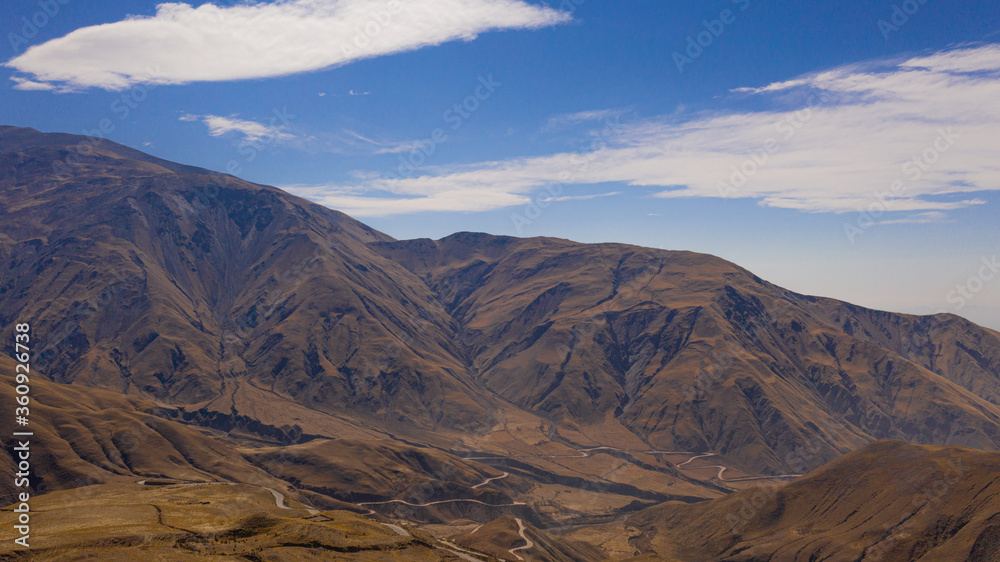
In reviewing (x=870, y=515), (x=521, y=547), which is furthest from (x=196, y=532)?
(x=870, y=515)

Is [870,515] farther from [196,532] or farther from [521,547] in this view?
[196,532]

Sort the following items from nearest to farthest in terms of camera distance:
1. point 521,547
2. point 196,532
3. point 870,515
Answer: point 196,532 → point 521,547 → point 870,515

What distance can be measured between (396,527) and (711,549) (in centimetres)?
9111

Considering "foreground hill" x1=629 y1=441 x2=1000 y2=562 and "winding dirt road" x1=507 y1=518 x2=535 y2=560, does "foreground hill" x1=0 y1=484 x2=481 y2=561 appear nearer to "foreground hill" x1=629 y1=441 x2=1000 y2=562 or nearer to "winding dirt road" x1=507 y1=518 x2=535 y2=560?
"winding dirt road" x1=507 y1=518 x2=535 y2=560

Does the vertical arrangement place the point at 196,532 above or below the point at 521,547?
above

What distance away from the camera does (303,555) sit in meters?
99.9

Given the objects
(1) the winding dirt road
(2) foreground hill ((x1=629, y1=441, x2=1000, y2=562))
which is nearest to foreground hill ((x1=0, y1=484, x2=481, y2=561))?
(1) the winding dirt road

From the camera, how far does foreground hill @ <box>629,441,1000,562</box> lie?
142750 millimetres

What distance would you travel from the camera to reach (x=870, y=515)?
6368 inches

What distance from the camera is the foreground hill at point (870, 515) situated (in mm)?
142750

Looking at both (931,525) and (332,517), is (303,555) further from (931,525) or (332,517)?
(931,525)

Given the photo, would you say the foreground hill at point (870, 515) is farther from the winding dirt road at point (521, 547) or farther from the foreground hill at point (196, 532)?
the foreground hill at point (196, 532)

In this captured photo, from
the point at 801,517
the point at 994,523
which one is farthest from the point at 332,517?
the point at 994,523

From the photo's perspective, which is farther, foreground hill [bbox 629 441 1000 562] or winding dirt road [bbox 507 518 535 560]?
winding dirt road [bbox 507 518 535 560]
